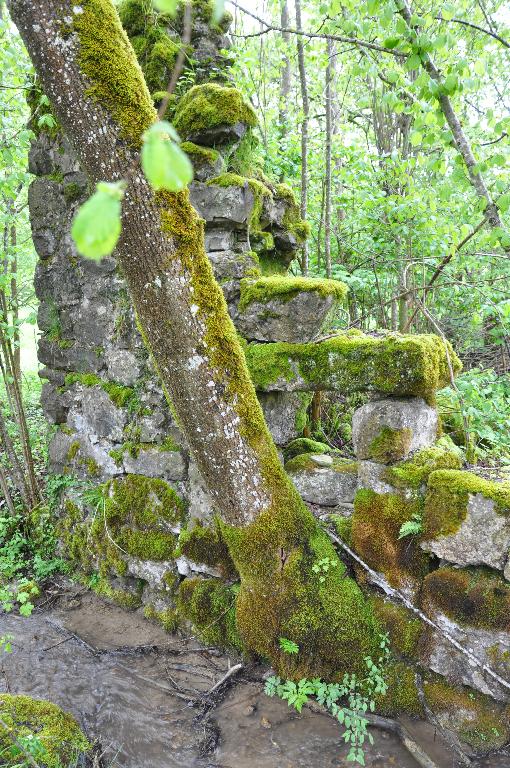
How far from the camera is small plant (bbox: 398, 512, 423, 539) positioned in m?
2.71

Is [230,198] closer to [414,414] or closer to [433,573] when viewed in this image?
[414,414]

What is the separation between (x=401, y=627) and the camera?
2.73 meters

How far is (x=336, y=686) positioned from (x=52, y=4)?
3.68m

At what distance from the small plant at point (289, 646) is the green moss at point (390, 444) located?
3.83 feet

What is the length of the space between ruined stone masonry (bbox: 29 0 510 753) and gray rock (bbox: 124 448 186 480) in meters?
0.01

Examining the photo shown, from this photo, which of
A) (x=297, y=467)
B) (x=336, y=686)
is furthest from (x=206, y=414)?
(x=336, y=686)

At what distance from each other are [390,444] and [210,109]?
274 cm

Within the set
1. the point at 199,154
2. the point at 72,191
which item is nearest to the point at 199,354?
the point at 199,154

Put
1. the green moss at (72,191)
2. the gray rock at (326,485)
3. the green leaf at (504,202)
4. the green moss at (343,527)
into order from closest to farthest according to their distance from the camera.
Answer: the green leaf at (504,202), the green moss at (343,527), the gray rock at (326,485), the green moss at (72,191)

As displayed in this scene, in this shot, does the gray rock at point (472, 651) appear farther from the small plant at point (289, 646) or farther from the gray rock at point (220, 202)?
the gray rock at point (220, 202)

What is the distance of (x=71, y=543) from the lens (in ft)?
14.0

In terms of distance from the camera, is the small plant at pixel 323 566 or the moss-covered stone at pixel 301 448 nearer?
the small plant at pixel 323 566

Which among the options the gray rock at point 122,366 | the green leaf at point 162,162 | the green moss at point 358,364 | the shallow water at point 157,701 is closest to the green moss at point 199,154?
the green moss at point 358,364

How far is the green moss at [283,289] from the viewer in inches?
123
